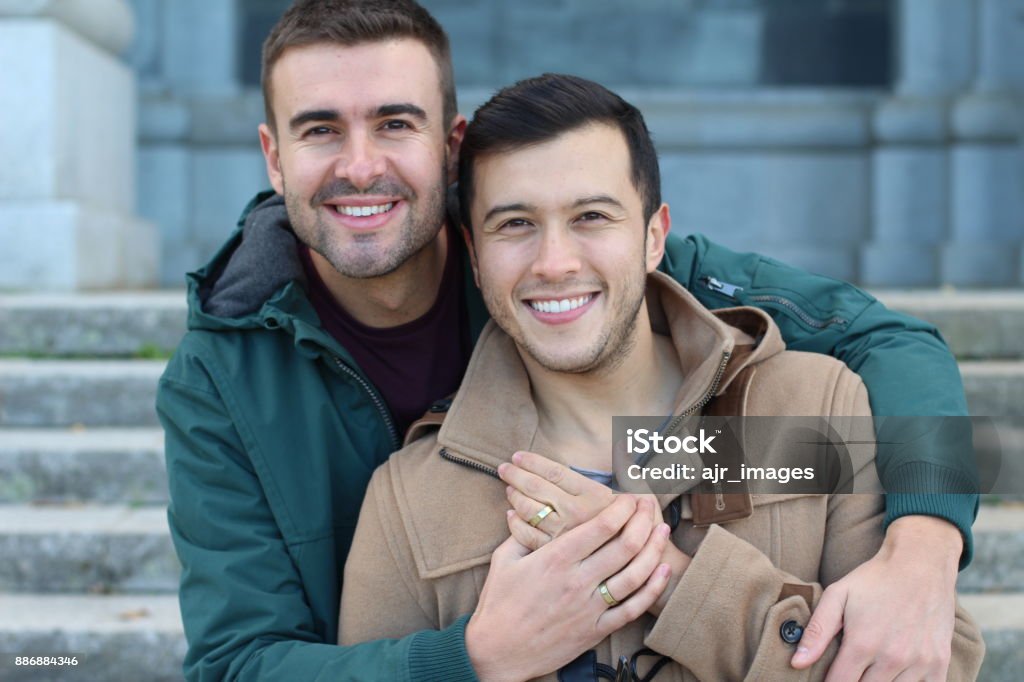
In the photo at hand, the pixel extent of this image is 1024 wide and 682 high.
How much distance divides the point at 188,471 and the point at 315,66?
994 mm

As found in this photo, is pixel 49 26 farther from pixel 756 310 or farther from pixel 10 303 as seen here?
pixel 756 310

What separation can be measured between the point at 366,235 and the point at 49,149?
3379 millimetres

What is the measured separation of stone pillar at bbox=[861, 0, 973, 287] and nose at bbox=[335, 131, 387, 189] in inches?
186

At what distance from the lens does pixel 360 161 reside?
270cm

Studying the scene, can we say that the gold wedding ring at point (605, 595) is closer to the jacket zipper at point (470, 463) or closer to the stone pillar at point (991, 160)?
the jacket zipper at point (470, 463)

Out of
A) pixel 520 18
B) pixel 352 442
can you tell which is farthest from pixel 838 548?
pixel 520 18

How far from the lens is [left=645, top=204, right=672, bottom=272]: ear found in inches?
103

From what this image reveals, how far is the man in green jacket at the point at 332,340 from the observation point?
8.25ft

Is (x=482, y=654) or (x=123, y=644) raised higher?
(x=482, y=654)

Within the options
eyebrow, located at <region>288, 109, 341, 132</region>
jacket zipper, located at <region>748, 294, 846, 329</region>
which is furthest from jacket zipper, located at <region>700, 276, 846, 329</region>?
eyebrow, located at <region>288, 109, 341, 132</region>

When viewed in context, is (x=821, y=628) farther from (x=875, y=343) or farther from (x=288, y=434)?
(x=288, y=434)

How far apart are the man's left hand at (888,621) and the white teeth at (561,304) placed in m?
0.76

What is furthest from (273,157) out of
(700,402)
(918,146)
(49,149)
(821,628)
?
(918,146)

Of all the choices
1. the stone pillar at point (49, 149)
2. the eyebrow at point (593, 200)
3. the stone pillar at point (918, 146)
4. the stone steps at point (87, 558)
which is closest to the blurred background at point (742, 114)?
the stone pillar at point (918, 146)
